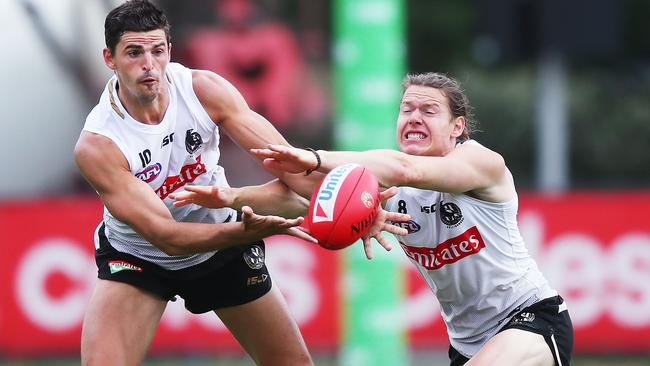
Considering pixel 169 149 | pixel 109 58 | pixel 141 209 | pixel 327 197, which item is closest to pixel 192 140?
pixel 169 149

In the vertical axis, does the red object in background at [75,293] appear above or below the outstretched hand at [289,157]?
Answer: below

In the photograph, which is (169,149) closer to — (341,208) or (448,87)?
(341,208)

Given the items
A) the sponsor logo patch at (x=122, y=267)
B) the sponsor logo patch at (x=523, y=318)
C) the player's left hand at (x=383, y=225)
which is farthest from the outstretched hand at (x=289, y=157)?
the sponsor logo patch at (x=523, y=318)

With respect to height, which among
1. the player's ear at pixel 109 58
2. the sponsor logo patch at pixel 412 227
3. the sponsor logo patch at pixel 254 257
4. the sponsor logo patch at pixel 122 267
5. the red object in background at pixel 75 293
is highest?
the player's ear at pixel 109 58

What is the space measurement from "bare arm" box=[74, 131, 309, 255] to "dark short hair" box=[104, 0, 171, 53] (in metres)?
0.47

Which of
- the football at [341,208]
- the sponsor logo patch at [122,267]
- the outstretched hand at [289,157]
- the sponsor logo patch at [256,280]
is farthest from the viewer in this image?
the sponsor logo patch at [256,280]

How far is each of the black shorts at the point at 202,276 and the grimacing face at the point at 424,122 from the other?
1014mm

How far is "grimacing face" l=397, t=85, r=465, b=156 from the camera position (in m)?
5.86

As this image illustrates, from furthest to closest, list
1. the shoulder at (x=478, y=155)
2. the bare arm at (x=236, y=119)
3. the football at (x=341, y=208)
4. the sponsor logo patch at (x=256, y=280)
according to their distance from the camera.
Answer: the sponsor logo patch at (x=256, y=280)
the bare arm at (x=236, y=119)
the shoulder at (x=478, y=155)
the football at (x=341, y=208)

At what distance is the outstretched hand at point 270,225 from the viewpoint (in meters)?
5.57

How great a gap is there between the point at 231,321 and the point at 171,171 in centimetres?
86

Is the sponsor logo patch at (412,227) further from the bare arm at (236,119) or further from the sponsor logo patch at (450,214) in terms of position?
the bare arm at (236,119)

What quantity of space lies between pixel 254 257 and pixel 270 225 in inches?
28.3

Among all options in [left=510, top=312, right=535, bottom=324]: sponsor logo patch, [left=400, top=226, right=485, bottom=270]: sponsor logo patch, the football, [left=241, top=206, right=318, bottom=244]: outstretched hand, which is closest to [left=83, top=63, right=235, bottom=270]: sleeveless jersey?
[left=241, top=206, right=318, bottom=244]: outstretched hand
